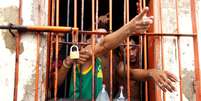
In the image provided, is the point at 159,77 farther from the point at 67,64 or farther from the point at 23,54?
the point at 23,54

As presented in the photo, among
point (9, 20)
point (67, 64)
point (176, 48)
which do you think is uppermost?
point (9, 20)

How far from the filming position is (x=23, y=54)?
10.9ft

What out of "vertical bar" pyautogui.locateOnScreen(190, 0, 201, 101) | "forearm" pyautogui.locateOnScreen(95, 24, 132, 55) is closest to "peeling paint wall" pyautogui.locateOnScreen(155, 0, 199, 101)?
"vertical bar" pyautogui.locateOnScreen(190, 0, 201, 101)

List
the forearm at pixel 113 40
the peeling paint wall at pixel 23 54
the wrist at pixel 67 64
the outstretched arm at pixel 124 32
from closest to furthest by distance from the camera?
the outstretched arm at pixel 124 32, the forearm at pixel 113 40, the peeling paint wall at pixel 23 54, the wrist at pixel 67 64

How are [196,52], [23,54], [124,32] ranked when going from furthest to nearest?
[196,52] < [23,54] < [124,32]

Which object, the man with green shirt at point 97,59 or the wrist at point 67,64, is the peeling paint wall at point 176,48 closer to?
the man with green shirt at point 97,59

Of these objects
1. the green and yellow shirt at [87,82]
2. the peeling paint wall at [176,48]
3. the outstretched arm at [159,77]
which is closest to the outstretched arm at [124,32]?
the green and yellow shirt at [87,82]

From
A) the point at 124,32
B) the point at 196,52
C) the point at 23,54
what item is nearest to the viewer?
the point at 124,32

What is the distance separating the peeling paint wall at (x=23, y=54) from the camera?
10.7 ft

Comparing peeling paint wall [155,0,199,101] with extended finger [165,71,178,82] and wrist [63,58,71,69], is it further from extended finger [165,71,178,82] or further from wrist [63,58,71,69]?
wrist [63,58,71,69]

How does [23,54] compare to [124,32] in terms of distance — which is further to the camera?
[23,54]

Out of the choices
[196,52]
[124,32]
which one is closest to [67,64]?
[124,32]

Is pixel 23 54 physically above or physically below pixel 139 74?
above

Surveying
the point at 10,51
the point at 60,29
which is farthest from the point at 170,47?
the point at 10,51
